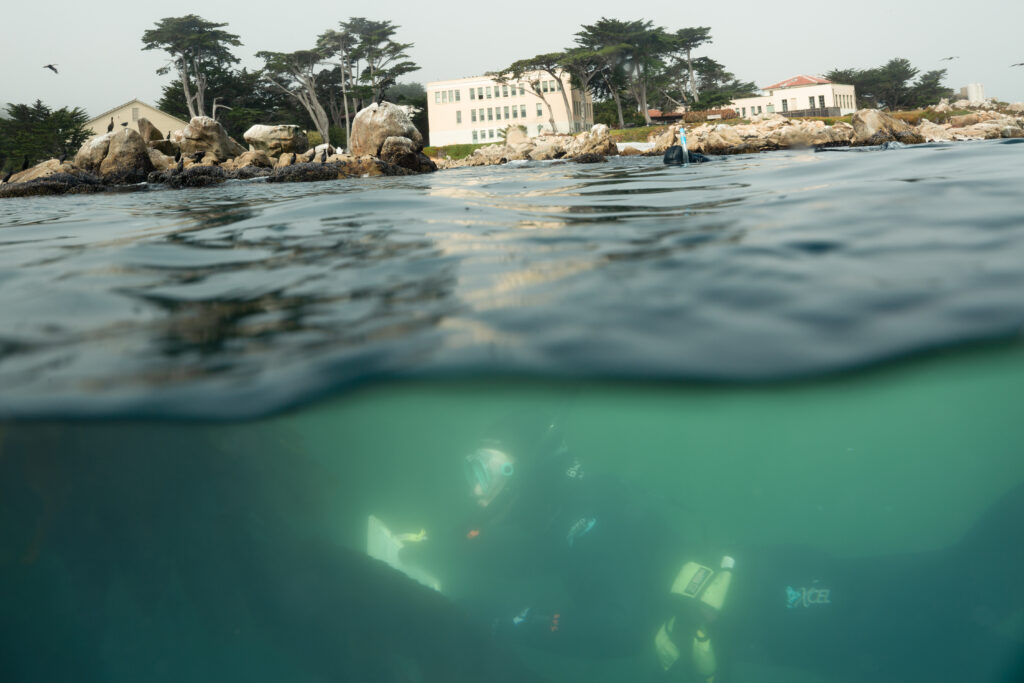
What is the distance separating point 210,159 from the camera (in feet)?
87.3

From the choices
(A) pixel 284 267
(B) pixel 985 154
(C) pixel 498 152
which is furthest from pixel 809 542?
(C) pixel 498 152

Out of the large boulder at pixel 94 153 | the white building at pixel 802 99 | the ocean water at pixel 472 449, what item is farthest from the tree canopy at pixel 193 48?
the ocean water at pixel 472 449

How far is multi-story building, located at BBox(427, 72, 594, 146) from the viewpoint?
63938 mm

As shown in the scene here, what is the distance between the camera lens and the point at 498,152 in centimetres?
3572

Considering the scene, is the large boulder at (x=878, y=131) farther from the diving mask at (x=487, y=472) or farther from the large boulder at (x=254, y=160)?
the diving mask at (x=487, y=472)

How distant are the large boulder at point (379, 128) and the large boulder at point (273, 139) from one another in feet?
21.4

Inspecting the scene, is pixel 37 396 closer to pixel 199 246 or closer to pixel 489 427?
pixel 489 427

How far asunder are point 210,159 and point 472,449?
93.7 ft

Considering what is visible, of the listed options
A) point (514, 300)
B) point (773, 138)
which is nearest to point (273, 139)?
point (773, 138)

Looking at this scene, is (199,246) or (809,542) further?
(199,246)

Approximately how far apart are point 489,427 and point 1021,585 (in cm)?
136

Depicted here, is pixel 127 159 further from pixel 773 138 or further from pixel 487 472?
pixel 487 472

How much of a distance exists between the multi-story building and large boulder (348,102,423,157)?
4269 centimetres

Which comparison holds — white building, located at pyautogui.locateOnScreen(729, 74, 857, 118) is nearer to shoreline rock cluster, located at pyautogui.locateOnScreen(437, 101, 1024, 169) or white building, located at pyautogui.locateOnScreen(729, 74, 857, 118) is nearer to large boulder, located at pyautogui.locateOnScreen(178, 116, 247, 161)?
shoreline rock cluster, located at pyautogui.locateOnScreen(437, 101, 1024, 169)
